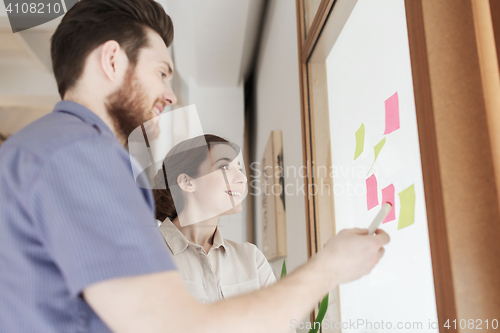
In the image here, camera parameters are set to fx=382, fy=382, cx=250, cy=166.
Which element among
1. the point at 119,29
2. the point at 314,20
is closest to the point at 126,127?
the point at 119,29

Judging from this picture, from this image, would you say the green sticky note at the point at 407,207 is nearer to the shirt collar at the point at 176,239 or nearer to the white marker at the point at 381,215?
the white marker at the point at 381,215

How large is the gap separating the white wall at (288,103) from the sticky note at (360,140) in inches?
20.1

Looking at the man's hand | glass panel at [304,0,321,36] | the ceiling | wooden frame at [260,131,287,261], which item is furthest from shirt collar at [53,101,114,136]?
the ceiling

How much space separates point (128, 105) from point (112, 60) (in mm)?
68

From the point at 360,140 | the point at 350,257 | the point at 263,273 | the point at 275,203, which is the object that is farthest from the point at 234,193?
the point at 275,203

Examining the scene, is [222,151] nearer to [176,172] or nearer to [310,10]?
[176,172]

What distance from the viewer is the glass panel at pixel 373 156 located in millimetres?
579

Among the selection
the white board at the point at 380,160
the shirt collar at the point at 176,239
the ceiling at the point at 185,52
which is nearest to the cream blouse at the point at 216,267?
the shirt collar at the point at 176,239

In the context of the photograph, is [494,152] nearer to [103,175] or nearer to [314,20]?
[103,175]

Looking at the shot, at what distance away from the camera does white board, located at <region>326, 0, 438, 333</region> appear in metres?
0.57

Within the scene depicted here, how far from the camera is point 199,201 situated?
1031mm

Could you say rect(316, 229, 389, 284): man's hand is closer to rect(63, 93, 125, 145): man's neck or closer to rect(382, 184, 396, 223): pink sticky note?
rect(382, 184, 396, 223): pink sticky note

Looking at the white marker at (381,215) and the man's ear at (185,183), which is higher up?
the man's ear at (185,183)

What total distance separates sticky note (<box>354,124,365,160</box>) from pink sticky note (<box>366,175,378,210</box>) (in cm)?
7
